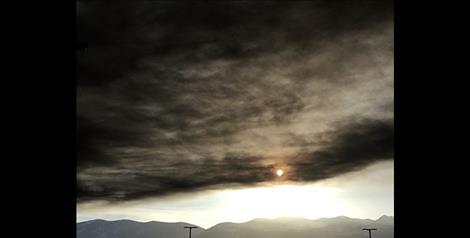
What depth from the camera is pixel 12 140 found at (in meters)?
9.36

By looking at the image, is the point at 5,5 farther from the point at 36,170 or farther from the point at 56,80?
the point at 36,170

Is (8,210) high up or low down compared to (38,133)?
down

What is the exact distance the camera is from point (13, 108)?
9.48 meters

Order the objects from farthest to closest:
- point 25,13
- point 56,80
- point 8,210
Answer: point 56,80
point 25,13
point 8,210

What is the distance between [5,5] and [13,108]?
1883mm
